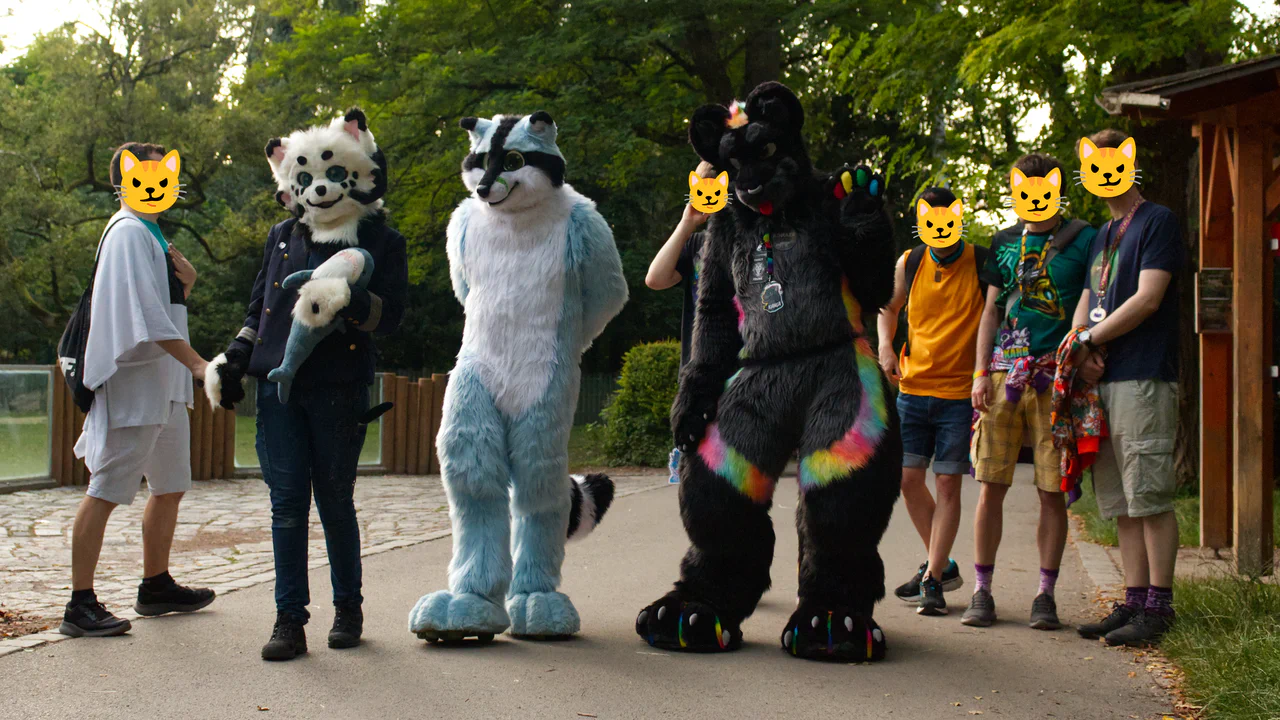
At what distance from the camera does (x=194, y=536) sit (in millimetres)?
8500

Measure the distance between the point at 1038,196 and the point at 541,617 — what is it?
2.95 m

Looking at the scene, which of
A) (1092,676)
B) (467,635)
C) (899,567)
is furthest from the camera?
(899,567)

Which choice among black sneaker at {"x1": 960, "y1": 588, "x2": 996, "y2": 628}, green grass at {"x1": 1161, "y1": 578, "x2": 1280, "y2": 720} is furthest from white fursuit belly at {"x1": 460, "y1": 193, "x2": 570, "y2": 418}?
green grass at {"x1": 1161, "y1": 578, "x2": 1280, "y2": 720}

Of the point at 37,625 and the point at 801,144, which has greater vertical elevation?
the point at 801,144

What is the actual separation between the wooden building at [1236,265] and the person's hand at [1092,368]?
1924mm

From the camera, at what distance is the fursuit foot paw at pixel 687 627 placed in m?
4.86

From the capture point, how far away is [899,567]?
7.33m

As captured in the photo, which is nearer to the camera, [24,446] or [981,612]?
[981,612]

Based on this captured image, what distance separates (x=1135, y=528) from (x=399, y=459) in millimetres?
10351

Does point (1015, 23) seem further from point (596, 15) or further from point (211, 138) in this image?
point (211, 138)

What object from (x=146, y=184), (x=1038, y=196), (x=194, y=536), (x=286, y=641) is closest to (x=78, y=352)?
(x=146, y=184)

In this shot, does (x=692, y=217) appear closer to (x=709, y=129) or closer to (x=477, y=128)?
(x=709, y=129)

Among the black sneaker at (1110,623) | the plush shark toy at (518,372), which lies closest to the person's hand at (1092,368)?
the black sneaker at (1110,623)

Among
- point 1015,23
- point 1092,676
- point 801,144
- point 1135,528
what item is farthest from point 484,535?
point 1015,23
